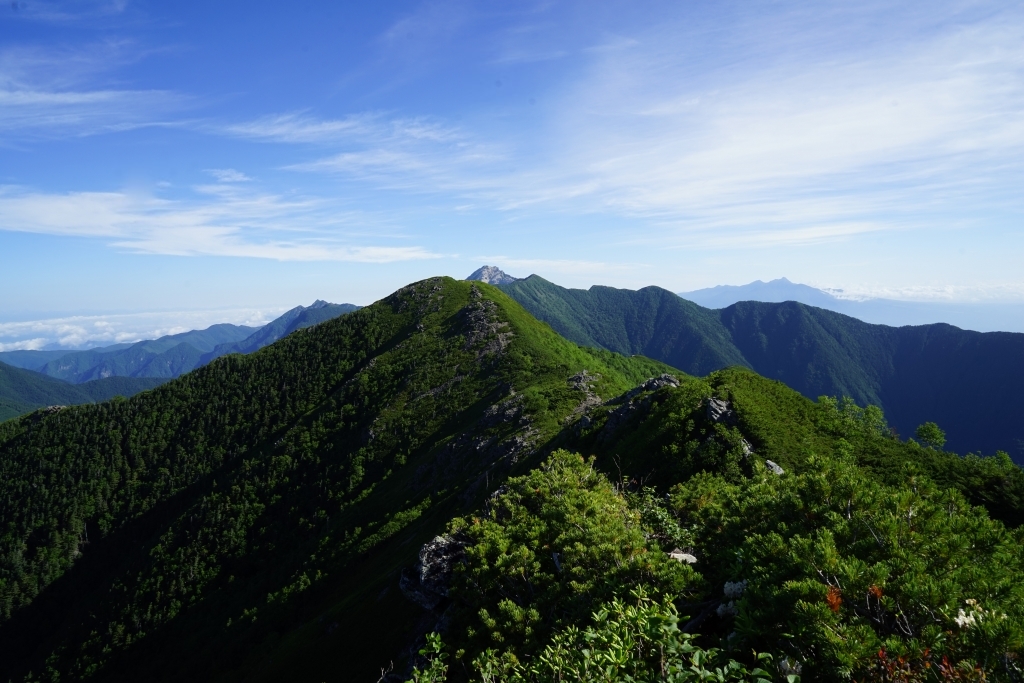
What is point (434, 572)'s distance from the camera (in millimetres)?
29188

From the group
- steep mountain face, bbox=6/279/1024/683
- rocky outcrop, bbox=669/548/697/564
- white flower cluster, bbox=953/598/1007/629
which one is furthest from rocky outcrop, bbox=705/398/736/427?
white flower cluster, bbox=953/598/1007/629

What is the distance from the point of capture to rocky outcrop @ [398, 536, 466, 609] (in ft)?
94.5

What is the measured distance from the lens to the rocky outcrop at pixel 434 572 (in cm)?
2880

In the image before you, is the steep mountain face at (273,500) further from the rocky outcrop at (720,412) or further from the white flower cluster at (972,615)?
the white flower cluster at (972,615)

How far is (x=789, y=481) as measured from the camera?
22875 millimetres

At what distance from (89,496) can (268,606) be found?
399ft

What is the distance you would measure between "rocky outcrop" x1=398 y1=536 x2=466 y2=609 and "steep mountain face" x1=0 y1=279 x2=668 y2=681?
A: 24304 mm

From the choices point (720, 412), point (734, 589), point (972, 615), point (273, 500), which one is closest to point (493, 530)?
point (734, 589)

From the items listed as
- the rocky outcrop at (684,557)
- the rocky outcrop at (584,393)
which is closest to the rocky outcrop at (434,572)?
the rocky outcrop at (684,557)

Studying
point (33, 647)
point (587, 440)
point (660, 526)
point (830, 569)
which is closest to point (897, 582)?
point (830, 569)

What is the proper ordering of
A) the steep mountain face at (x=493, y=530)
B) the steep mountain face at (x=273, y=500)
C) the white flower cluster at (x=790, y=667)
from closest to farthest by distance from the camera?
the white flower cluster at (x=790, y=667) → the steep mountain face at (x=493, y=530) → the steep mountain face at (x=273, y=500)

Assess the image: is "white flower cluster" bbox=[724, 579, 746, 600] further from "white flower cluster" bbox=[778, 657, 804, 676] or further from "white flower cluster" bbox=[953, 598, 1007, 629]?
"white flower cluster" bbox=[953, 598, 1007, 629]

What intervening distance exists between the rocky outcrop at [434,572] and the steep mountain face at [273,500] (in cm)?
2430

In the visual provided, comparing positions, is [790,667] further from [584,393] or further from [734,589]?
[584,393]
